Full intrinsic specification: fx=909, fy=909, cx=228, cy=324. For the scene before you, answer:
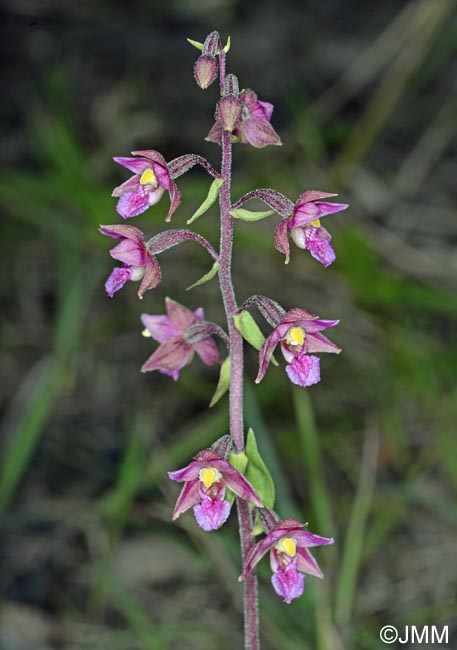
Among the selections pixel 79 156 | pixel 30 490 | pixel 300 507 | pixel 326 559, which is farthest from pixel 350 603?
pixel 79 156

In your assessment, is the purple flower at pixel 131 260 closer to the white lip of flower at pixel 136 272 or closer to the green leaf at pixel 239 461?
the white lip of flower at pixel 136 272

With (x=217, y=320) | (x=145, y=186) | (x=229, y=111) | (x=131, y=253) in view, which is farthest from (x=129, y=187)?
(x=217, y=320)

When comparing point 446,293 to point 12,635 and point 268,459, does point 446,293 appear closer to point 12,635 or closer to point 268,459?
point 268,459

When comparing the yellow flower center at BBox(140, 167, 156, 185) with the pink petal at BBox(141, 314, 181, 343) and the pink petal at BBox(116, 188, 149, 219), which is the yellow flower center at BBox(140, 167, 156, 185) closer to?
the pink petal at BBox(116, 188, 149, 219)

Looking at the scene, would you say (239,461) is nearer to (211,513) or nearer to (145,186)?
(211,513)

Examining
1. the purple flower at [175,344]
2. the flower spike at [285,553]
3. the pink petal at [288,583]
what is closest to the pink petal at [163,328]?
the purple flower at [175,344]

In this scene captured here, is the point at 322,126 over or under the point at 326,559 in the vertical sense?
over

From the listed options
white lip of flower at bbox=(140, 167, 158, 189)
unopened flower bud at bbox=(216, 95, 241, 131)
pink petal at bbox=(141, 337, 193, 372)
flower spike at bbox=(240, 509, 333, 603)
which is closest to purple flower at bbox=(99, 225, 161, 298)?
white lip of flower at bbox=(140, 167, 158, 189)
